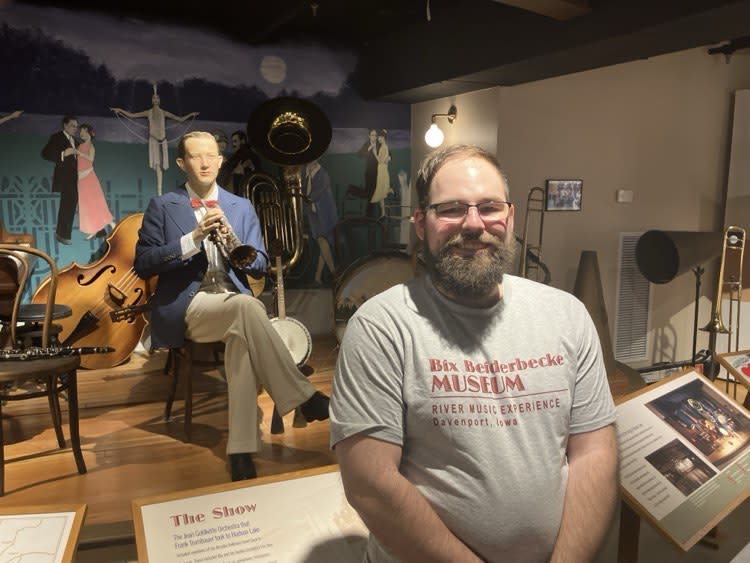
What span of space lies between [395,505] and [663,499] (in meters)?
1.06

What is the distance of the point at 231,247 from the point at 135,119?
7.61ft

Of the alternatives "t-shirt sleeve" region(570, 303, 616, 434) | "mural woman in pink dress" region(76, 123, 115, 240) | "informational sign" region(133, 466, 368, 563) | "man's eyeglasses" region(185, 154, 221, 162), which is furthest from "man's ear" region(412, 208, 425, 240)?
"mural woman in pink dress" region(76, 123, 115, 240)

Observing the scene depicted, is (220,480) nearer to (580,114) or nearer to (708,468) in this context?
(708,468)

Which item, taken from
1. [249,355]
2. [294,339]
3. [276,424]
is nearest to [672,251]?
[294,339]

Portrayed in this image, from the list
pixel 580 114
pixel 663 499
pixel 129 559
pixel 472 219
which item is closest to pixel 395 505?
pixel 472 219

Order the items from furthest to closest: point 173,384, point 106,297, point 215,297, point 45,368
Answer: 1. point 106,297
2. point 173,384
3. point 215,297
4. point 45,368

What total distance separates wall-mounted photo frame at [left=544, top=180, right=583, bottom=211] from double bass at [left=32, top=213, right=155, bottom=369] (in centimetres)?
286

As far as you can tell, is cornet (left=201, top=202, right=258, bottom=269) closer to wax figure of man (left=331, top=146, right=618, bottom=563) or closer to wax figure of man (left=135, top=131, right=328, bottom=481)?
wax figure of man (left=135, top=131, right=328, bottom=481)

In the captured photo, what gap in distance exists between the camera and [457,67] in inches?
162

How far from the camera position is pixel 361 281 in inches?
180

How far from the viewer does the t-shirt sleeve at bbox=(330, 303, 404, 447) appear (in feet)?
4.44

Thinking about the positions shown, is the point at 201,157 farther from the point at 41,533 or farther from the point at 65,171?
the point at 65,171

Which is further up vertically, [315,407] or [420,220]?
[420,220]

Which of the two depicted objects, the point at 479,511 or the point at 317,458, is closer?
the point at 479,511
